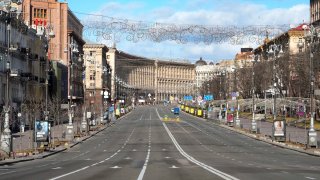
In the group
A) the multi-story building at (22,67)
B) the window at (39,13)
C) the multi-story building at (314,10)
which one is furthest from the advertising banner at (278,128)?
the window at (39,13)

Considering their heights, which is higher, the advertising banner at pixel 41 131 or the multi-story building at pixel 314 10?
the multi-story building at pixel 314 10

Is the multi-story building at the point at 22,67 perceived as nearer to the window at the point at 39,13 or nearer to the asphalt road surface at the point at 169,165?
the asphalt road surface at the point at 169,165

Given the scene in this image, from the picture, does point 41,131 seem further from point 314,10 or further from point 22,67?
point 314,10

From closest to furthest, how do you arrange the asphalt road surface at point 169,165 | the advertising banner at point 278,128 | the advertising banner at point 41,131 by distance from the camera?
the asphalt road surface at point 169,165, the advertising banner at point 41,131, the advertising banner at point 278,128

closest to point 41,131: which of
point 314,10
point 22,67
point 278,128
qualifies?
point 278,128

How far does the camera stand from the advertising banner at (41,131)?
163ft

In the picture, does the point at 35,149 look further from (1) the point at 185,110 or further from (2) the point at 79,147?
(1) the point at 185,110

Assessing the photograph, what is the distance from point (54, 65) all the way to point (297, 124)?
46.8 metres

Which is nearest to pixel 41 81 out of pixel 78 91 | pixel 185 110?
pixel 78 91

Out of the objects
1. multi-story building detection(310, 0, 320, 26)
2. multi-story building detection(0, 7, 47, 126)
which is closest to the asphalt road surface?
multi-story building detection(0, 7, 47, 126)

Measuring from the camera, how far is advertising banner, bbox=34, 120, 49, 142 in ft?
163

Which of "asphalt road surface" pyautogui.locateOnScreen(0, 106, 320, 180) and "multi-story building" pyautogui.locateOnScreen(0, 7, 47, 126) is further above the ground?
"multi-story building" pyautogui.locateOnScreen(0, 7, 47, 126)

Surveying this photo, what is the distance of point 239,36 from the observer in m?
46.2

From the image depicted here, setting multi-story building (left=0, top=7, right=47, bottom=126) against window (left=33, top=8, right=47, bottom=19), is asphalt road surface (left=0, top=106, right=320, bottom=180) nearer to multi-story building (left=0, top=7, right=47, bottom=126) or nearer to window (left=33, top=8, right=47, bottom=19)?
multi-story building (left=0, top=7, right=47, bottom=126)
